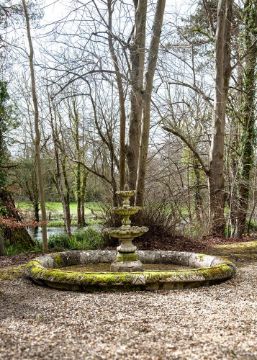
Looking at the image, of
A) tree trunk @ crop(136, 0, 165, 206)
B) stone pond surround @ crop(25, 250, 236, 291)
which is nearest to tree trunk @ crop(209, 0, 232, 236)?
tree trunk @ crop(136, 0, 165, 206)

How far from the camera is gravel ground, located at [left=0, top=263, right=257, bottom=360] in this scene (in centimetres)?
364

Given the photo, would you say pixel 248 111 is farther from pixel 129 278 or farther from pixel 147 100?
pixel 129 278

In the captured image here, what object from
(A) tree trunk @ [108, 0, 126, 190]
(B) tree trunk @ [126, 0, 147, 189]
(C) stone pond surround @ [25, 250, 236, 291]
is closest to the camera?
(C) stone pond surround @ [25, 250, 236, 291]

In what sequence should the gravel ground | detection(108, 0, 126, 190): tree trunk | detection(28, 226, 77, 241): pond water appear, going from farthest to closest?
1. detection(28, 226, 77, 241): pond water
2. detection(108, 0, 126, 190): tree trunk
3. the gravel ground

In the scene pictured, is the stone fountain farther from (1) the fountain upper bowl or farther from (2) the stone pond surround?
(2) the stone pond surround

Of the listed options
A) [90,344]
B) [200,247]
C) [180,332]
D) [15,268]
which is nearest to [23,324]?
[90,344]

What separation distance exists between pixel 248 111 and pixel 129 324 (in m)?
11.1

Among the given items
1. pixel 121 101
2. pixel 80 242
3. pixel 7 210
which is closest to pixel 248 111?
pixel 121 101

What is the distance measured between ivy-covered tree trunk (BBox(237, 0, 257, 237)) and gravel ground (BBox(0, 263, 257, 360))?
7.89m

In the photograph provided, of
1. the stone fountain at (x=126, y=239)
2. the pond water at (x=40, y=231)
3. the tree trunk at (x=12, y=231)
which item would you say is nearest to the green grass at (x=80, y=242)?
the tree trunk at (x=12, y=231)

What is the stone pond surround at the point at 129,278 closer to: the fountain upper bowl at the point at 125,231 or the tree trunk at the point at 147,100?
the fountain upper bowl at the point at 125,231

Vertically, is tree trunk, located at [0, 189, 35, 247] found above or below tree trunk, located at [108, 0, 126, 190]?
below

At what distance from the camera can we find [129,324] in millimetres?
4352

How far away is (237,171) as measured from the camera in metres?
13.7
